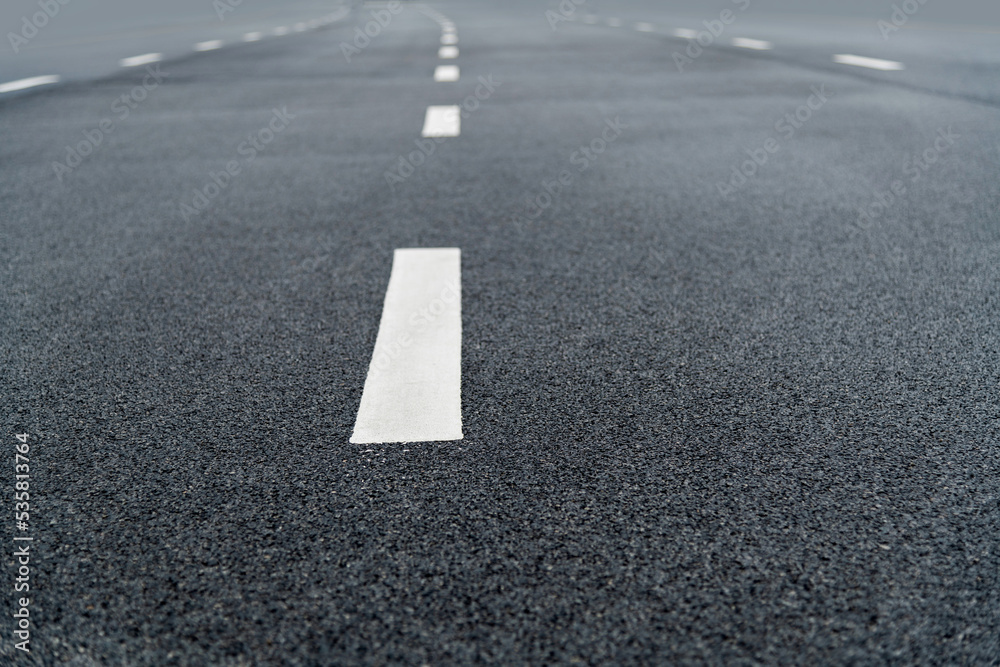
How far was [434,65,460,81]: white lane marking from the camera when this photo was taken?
10210 mm

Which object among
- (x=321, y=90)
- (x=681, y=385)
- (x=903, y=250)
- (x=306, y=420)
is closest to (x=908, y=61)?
(x=321, y=90)

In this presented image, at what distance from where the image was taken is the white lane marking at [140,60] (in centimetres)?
1232
